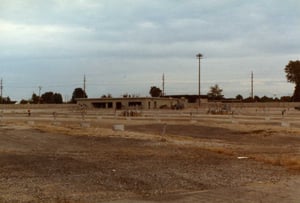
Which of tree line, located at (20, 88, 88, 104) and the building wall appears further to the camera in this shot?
tree line, located at (20, 88, 88, 104)

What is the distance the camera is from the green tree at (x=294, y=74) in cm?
13525

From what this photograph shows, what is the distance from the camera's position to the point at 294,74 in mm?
137750

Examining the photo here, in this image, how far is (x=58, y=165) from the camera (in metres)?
16.5

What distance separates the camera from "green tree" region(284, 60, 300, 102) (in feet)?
444


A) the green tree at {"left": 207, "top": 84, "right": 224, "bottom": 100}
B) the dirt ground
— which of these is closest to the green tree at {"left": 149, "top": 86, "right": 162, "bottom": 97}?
the green tree at {"left": 207, "top": 84, "right": 224, "bottom": 100}

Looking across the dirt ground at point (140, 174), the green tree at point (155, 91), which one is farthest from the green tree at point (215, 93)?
the dirt ground at point (140, 174)

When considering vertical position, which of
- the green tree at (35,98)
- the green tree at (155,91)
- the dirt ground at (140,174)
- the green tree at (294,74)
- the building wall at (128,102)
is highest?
the green tree at (294,74)

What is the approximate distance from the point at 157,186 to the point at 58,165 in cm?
472

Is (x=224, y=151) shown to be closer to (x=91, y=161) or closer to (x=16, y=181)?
(x=91, y=161)

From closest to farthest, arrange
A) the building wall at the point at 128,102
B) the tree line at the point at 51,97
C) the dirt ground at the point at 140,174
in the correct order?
1. the dirt ground at the point at 140,174
2. the building wall at the point at 128,102
3. the tree line at the point at 51,97

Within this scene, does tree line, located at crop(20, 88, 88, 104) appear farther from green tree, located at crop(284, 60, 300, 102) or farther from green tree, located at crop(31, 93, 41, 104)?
green tree, located at crop(284, 60, 300, 102)

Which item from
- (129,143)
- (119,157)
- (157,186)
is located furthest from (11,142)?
→ (157,186)

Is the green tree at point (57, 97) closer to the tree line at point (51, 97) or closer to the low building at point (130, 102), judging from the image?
the tree line at point (51, 97)

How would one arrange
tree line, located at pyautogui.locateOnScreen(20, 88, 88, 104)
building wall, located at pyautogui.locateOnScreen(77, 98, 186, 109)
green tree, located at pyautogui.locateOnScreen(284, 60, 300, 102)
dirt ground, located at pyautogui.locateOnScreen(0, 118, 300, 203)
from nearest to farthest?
dirt ground, located at pyautogui.locateOnScreen(0, 118, 300, 203) → building wall, located at pyautogui.locateOnScreen(77, 98, 186, 109) → green tree, located at pyautogui.locateOnScreen(284, 60, 300, 102) → tree line, located at pyautogui.locateOnScreen(20, 88, 88, 104)
